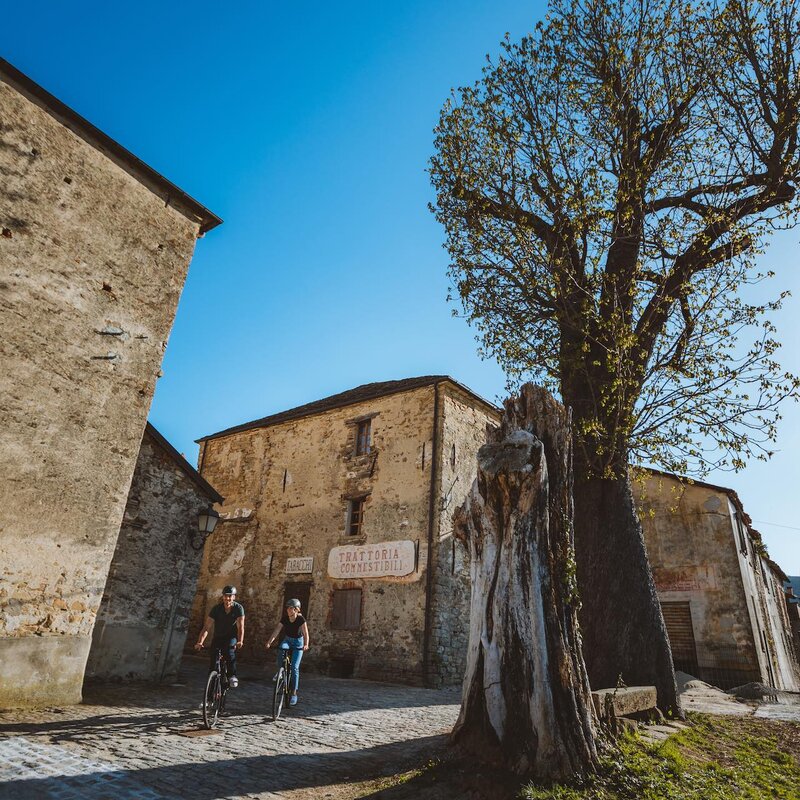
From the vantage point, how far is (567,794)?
12.1ft

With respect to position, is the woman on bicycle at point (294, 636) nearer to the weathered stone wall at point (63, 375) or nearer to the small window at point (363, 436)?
the weathered stone wall at point (63, 375)

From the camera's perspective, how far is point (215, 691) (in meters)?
6.54

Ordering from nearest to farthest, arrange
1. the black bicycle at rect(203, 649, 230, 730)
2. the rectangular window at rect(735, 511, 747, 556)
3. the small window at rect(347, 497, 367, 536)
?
the black bicycle at rect(203, 649, 230, 730)
the small window at rect(347, 497, 367, 536)
the rectangular window at rect(735, 511, 747, 556)

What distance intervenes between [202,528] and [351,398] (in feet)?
26.5

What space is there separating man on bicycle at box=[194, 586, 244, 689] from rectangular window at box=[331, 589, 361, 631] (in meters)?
7.85

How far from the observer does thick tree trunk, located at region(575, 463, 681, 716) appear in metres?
6.31

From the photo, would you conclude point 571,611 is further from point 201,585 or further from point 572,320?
point 201,585

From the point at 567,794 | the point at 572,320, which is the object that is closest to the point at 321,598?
the point at 572,320

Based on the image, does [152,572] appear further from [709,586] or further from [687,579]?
[709,586]

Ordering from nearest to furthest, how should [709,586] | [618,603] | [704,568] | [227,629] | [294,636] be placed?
[618,603] → [227,629] → [294,636] → [709,586] → [704,568]

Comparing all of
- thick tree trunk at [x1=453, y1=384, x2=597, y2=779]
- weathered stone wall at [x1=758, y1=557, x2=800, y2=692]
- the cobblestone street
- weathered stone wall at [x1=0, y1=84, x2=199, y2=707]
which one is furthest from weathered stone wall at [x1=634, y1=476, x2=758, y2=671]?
weathered stone wall at [x1=0, y1=84, x2=199, y2=707]

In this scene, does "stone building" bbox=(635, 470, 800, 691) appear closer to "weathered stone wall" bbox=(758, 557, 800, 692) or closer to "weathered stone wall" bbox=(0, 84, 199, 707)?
"weathered stone wall" bbox=(758, 557, 800, 692)

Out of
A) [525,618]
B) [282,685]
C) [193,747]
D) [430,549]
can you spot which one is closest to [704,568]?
[430,549]

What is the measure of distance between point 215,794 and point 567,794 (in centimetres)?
251
